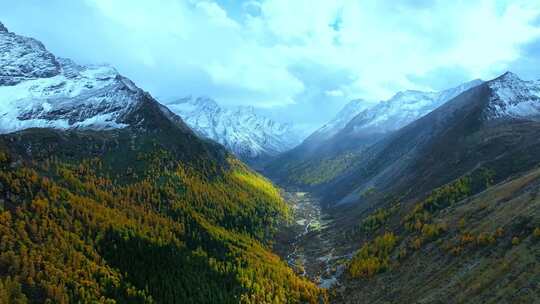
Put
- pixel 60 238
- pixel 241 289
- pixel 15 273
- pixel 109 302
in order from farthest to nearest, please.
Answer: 1. pixel 241 289
2. pixel 60 238
3. pixel 109 302
4. pixel 15 273

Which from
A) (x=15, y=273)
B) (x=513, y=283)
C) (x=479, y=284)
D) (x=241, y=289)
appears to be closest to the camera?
(x=513, y=283)

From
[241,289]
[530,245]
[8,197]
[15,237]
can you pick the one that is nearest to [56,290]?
[15,237]

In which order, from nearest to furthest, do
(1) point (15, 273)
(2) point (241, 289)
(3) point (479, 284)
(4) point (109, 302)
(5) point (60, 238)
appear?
1. (3) point (479, 284)
2. (1) point (15, 273)
3. (4) point (109, 302)
4. (5) point (60, 238)
5. (2) point (241, 289)

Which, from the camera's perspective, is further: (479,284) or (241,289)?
(241,289)

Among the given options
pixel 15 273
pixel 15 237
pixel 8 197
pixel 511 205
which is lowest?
pixel 511 205

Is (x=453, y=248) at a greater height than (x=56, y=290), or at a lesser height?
lesser

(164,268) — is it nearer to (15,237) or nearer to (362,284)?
(15,237)

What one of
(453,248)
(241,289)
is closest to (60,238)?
(241,289)

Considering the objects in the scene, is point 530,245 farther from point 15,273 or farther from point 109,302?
point 15,273

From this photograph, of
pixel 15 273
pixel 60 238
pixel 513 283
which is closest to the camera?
pixel 513 283
